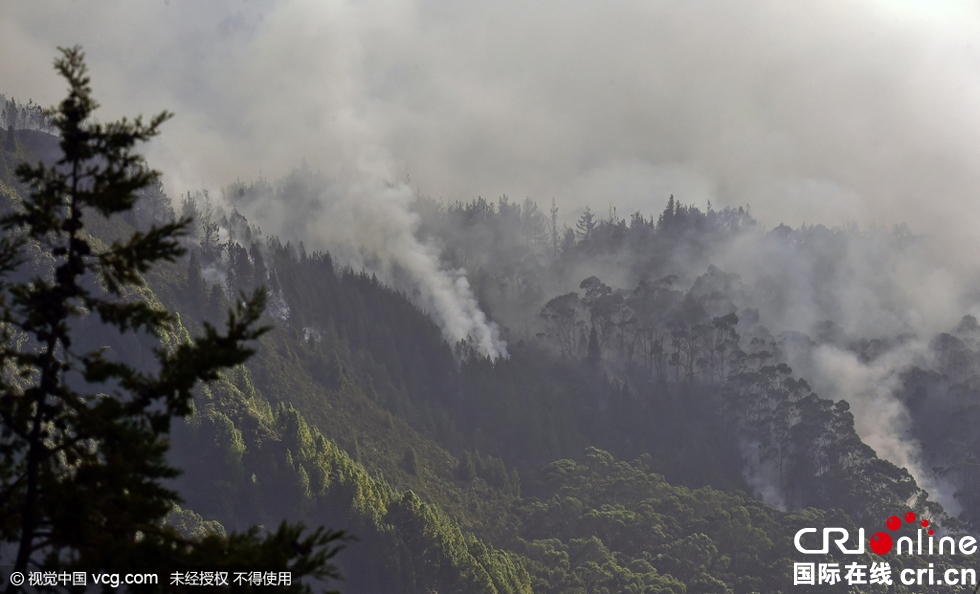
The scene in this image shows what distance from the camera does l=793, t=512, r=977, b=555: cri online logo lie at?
108081 millimetres

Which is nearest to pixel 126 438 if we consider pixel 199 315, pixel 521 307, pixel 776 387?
pixel 199 315

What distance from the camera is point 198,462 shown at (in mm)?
92375

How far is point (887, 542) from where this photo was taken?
120062mm

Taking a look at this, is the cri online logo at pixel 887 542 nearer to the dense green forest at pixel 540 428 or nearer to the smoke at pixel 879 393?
the dense green forest at pixel 540 428

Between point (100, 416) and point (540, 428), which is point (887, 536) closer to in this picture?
point (540, 428)

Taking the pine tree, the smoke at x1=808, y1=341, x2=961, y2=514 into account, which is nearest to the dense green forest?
the smoke at x1=808, y1=341, x2=961, y2=514

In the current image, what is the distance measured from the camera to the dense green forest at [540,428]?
91.4 meters

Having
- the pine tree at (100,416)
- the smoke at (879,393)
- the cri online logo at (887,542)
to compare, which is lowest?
the pine tree at (100,416)

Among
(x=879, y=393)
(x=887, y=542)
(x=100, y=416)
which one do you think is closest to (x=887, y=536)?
(x=887, y=542)

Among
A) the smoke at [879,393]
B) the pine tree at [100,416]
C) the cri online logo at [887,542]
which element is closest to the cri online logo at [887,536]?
the cri online logo at [887,542]

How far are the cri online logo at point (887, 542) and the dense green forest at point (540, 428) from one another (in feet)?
9.89

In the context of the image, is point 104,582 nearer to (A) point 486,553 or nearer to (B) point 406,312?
(A) point 486,553

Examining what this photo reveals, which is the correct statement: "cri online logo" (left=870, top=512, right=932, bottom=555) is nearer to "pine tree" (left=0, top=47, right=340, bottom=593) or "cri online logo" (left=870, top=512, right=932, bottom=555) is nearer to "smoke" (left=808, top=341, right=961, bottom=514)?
"smoke" (left=808, top=341, right=961, bottom=514)

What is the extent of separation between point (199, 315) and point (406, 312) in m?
50.8
